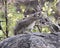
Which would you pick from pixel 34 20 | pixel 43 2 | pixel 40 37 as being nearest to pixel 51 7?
pixel 43 2

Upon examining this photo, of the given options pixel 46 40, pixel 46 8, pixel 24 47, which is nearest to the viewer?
pixel 24 47

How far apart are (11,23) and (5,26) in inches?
5.4

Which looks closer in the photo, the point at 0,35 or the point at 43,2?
the point at 0,35

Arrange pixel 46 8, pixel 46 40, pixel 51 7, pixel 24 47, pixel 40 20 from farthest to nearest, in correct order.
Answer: pixel 51 7
pixel 46 8
pixel 40 20
pixel 46 40
pixel 24 47

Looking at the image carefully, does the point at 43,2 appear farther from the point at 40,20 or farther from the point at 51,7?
the point at 40,20

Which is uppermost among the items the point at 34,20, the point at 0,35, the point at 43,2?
the point at 43,2

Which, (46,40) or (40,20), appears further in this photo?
(40,20)

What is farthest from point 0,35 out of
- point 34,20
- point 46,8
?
point 46,8

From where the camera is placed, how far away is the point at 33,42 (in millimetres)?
1533

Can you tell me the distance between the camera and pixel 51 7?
17.1 feet

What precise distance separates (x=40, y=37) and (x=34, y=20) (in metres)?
2.61

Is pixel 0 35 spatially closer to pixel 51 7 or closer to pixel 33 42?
pixel 51 7

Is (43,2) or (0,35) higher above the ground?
(43,2)

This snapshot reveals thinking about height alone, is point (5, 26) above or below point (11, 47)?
below
